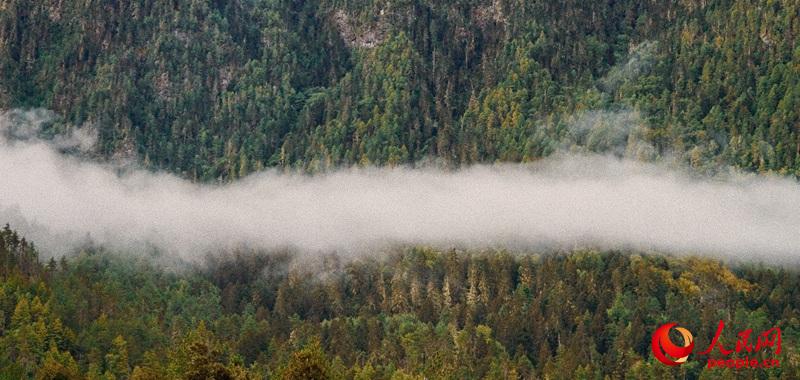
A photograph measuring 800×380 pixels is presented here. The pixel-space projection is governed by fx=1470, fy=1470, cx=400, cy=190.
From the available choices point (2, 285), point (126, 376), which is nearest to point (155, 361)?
point (126, 376)

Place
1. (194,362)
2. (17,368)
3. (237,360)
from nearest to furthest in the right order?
Result: 1. (194,362)
2. (17,368)
3. (237,360)

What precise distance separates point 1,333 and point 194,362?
3083 inches

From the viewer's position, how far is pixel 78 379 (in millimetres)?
142125

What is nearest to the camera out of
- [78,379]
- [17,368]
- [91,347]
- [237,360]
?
[78,379]

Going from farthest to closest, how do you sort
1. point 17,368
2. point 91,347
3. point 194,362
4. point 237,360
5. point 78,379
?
point 91,347 < point 237,360 < point 17,368 < point 78,379 < point 194,362

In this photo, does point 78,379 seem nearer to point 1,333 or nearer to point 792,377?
point 1,333

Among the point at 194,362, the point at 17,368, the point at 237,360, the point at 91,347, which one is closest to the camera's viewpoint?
the point at 194,362

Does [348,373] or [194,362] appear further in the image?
[348,373]

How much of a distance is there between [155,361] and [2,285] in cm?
2912

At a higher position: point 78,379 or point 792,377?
point 78,379

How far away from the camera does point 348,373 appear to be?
194 m

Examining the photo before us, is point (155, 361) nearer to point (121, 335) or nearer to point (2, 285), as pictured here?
point (121, 335)

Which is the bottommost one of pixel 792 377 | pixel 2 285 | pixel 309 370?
pixel 792 377

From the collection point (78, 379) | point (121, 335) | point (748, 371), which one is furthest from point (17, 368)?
point (748, 371)
